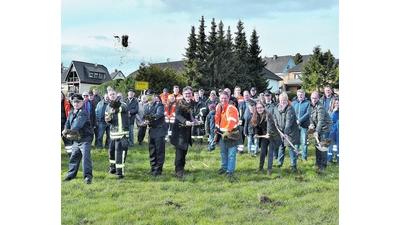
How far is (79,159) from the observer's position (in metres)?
5.86

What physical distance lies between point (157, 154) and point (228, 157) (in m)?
1.26

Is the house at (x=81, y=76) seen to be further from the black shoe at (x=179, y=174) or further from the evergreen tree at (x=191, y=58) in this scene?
the black shoe at (x=179, y=174)

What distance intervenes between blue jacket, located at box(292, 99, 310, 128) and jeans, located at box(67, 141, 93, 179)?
11.7 ft

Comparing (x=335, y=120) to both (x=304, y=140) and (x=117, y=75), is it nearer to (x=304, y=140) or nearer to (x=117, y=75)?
(x=304, y=140)

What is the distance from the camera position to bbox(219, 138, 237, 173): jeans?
6.24 meters

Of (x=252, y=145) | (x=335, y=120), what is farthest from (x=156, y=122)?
(x=335, y=120)

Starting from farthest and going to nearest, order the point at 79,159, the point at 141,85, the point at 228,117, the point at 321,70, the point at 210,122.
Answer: the point at 210,122 < the point at 141,85 < the point at 228,117 < the point at 79,159 < the point at 321,70

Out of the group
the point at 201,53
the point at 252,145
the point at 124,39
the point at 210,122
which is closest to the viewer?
the point at 124,39

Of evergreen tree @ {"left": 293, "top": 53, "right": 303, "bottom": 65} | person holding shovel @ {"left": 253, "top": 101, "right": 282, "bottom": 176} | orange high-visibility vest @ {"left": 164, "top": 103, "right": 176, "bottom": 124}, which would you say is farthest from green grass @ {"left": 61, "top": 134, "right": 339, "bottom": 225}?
orange high-visibility vest @ {"left": 164, "top": 103, "right": 176, "bottom": 124}

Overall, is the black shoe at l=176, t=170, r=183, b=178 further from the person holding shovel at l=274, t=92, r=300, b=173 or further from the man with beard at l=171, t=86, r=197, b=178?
the person holding shovel at l=274, t=92, r=300, b=173
